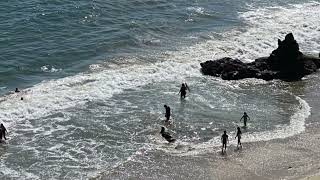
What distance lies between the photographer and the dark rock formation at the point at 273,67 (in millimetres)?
41156

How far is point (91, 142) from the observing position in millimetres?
30688

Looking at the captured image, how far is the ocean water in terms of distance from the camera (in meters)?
30.1

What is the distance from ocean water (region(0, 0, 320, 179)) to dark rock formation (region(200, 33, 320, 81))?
0.71 meters

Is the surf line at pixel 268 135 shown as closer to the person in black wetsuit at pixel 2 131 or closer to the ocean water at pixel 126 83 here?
the ocean water at pixel 126 83

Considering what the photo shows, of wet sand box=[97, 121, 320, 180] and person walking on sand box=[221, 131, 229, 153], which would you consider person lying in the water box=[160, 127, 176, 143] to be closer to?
wet sand box=[97, 121, 320, 180]

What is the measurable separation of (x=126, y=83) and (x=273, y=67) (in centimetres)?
1083

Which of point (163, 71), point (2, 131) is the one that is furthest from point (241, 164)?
point (163, 71)

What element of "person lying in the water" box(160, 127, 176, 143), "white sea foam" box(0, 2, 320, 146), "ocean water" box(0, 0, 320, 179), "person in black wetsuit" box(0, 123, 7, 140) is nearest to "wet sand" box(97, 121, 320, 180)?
"ocean water" box(0, 0, 320, 179)

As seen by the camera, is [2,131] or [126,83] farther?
[126,83]

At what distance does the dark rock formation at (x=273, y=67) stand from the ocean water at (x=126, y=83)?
715 millimetres

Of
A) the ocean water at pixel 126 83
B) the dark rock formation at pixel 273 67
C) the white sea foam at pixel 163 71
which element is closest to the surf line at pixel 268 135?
the ocean water at pixel 126 83

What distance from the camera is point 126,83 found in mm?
40000

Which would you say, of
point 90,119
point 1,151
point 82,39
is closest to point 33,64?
point 82,39

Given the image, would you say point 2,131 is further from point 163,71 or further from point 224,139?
point 163,71
